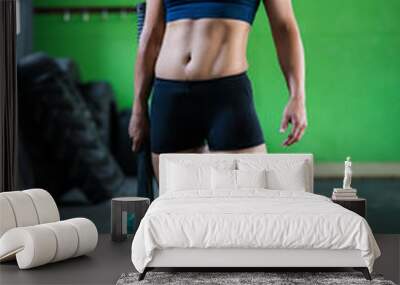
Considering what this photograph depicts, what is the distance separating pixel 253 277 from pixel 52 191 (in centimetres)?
268

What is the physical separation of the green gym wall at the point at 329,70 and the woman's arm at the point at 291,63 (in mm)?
54

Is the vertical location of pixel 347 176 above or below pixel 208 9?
below

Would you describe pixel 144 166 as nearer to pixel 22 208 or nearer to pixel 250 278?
pixel 22 208

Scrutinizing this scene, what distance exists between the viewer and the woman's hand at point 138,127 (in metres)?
6.21

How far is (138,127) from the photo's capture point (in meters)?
6.23

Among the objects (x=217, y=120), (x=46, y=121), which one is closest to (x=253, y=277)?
(x=217, y=120)

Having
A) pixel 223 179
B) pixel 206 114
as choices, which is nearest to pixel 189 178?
pixel 223 179

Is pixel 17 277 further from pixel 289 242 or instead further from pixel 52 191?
pixel 52 191

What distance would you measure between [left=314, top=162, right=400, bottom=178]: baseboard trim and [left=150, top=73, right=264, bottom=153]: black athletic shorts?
61 centimetres

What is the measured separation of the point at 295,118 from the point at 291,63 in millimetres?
467

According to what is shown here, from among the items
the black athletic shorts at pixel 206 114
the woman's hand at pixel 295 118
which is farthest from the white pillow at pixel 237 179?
the woman's hand at pixel 295 118

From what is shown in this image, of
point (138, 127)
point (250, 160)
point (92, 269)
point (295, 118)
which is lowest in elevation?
point (92, 269)

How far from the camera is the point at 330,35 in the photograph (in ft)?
20.5

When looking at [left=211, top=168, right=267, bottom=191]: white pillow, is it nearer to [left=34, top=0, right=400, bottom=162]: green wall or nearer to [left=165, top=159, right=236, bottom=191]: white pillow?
[left=165, top=159, right=236, bottom=191]: white pillow
